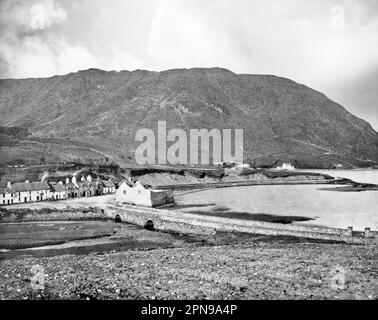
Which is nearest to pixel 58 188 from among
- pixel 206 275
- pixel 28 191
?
pixel 28 191

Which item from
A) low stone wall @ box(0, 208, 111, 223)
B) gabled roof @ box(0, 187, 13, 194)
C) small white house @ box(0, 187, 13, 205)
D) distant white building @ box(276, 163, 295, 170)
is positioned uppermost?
distant white building @ box(276, 163, 295, 170)

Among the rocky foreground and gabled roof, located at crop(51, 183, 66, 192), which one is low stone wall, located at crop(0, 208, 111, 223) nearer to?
gabled roof, located at crop(51, 183, 66, 192)

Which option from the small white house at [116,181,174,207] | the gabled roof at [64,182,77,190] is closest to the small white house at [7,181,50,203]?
the gabled roof at [64,182,77,190]

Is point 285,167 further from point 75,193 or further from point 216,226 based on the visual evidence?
point 216,226
